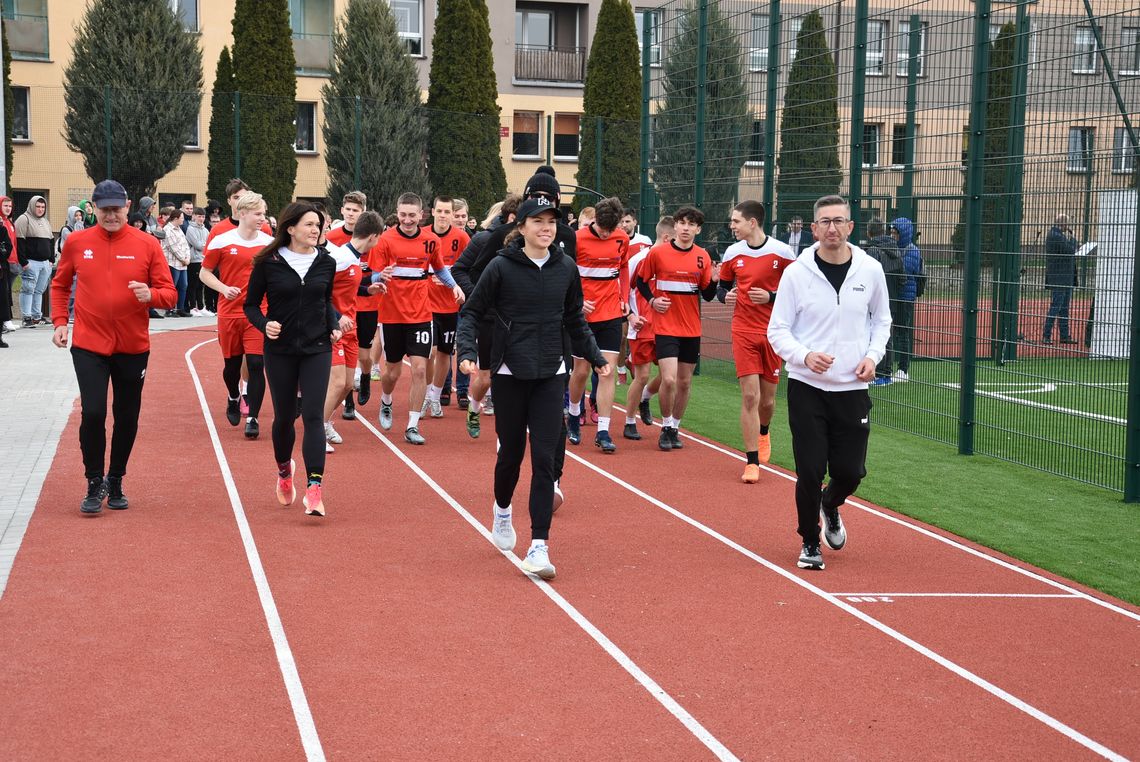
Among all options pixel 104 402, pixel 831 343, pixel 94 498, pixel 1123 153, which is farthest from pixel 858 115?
pixel 94 498

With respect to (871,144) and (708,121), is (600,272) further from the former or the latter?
(708,121)

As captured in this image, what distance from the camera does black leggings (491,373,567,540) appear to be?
7598 millimetres

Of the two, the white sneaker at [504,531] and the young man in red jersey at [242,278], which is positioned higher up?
A: the young man in red jersey at [242,278]

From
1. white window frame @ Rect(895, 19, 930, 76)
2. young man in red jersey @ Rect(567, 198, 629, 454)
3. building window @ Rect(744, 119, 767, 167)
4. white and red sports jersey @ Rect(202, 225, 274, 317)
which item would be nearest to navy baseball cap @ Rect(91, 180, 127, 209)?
white and red sports jersey @ Rect(202, 225, 274, 317)

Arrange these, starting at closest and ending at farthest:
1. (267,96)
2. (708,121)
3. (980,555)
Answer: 1. (980,555)
2. (708,121)
3. (267,96)

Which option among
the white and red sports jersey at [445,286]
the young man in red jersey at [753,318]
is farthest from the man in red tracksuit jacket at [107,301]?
the young man in red jersey at [753,318]

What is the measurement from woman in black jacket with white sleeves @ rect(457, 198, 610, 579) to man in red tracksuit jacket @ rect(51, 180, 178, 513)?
2.32m

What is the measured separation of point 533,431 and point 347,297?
3.27m

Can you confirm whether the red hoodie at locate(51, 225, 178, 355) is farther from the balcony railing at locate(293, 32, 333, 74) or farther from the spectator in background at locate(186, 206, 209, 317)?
the balcony railing at locate(293, 32, 333, 74)

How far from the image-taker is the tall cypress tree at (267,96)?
3136cm

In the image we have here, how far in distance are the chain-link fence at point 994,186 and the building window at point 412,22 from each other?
30.5 meters

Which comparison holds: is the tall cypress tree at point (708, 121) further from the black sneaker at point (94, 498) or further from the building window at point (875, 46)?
the black sneaker at point (94, 498)

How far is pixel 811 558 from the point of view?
789cm

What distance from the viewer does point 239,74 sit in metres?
33.9
